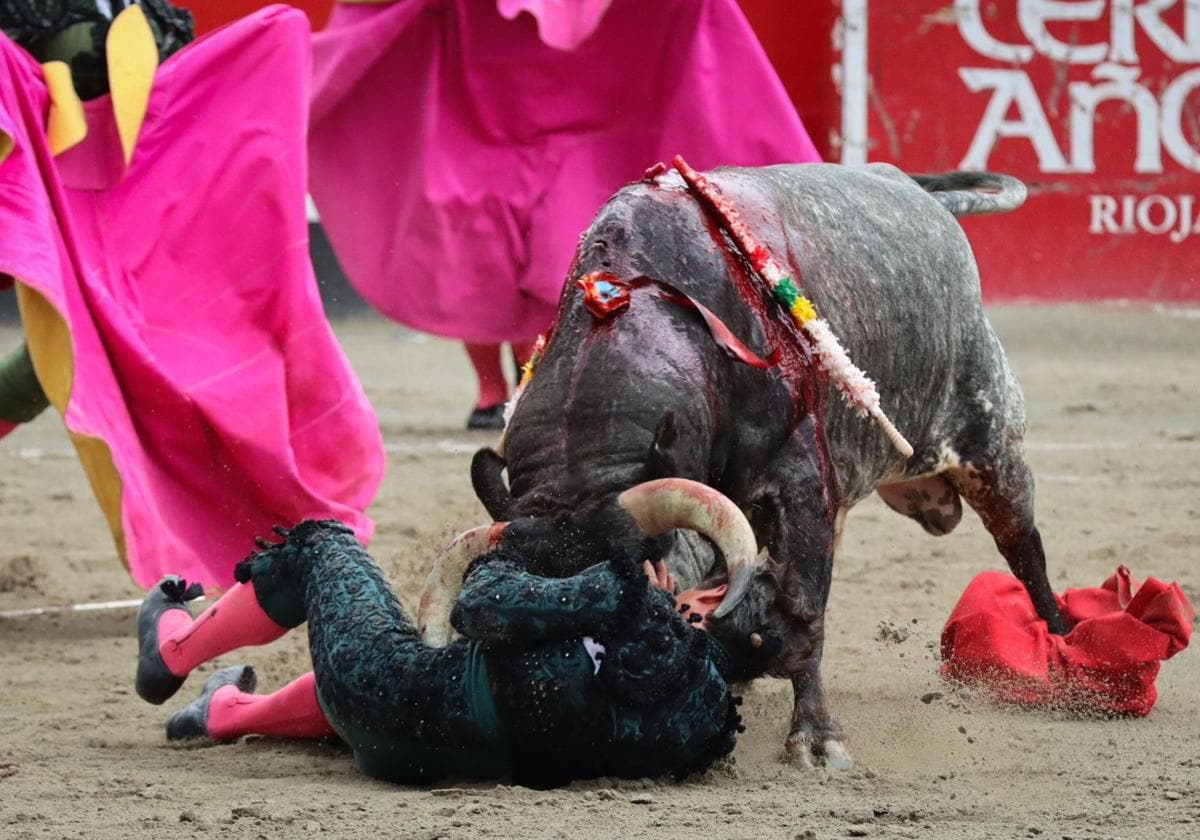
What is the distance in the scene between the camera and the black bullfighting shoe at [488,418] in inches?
281

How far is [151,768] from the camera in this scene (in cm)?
317

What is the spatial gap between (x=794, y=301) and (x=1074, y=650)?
3.14 ft

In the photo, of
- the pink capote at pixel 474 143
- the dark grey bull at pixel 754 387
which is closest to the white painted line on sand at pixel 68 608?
the pink capote at pixel 474 143

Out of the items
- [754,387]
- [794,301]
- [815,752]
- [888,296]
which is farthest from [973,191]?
[815,752]

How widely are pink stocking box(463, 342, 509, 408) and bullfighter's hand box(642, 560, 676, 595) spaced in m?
4.17

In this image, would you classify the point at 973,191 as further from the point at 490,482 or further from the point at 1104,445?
the point at 1104,445

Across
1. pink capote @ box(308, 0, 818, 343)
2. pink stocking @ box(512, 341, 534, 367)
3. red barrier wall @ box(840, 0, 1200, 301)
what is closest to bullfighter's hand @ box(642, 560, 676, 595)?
pink capote @ box(308, 0, 818, 343)

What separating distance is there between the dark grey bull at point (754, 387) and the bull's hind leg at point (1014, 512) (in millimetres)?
189

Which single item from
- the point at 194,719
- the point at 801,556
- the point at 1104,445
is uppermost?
the point at 801,556

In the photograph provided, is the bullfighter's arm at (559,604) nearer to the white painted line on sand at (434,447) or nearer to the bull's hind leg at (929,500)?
the bull's hind leg at (929,500)

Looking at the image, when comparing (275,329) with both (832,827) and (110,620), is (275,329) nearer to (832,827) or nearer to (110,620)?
(110,620)

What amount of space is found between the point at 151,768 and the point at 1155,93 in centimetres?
751

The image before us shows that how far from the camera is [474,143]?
620 cm

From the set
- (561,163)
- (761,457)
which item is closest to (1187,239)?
(561,163)
